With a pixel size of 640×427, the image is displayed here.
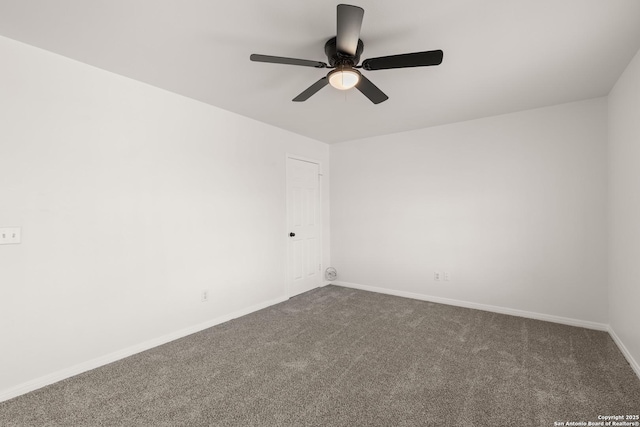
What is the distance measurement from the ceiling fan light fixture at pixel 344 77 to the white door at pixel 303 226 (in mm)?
2385

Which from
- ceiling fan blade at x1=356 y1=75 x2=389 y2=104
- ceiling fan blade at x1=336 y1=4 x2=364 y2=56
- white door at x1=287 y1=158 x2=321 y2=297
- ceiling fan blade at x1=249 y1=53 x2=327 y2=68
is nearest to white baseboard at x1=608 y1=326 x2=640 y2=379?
ceiling fan blade at x1=356 y1=75 x2=389 y2=104

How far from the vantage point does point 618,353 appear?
8.38 ft

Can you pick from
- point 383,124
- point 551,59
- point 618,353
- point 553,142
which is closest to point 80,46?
point 383,124

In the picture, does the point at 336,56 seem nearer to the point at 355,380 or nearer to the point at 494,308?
the point at 355,380

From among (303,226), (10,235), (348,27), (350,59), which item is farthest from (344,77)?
(303,226)

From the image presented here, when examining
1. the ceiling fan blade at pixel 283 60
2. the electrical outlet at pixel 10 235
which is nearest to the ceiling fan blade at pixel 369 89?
the ceiling fan blade at pixel 283 60

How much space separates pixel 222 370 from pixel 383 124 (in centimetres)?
339

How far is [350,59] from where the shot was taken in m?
1.94

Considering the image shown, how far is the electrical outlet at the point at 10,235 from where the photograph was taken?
6.66ft

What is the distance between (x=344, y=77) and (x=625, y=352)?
326 cm

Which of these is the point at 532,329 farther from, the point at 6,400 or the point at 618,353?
the point at 6,400

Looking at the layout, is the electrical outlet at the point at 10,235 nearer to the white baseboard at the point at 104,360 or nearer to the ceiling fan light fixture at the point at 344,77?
the white baseboard at the point at 104,360

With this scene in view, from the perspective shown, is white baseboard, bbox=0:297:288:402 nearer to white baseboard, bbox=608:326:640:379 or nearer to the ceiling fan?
the ceiling fan

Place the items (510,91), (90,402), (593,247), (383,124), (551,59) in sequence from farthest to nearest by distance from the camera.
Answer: (383,124) → (593,247) → (510,91) → (551,59) → (90,402)
